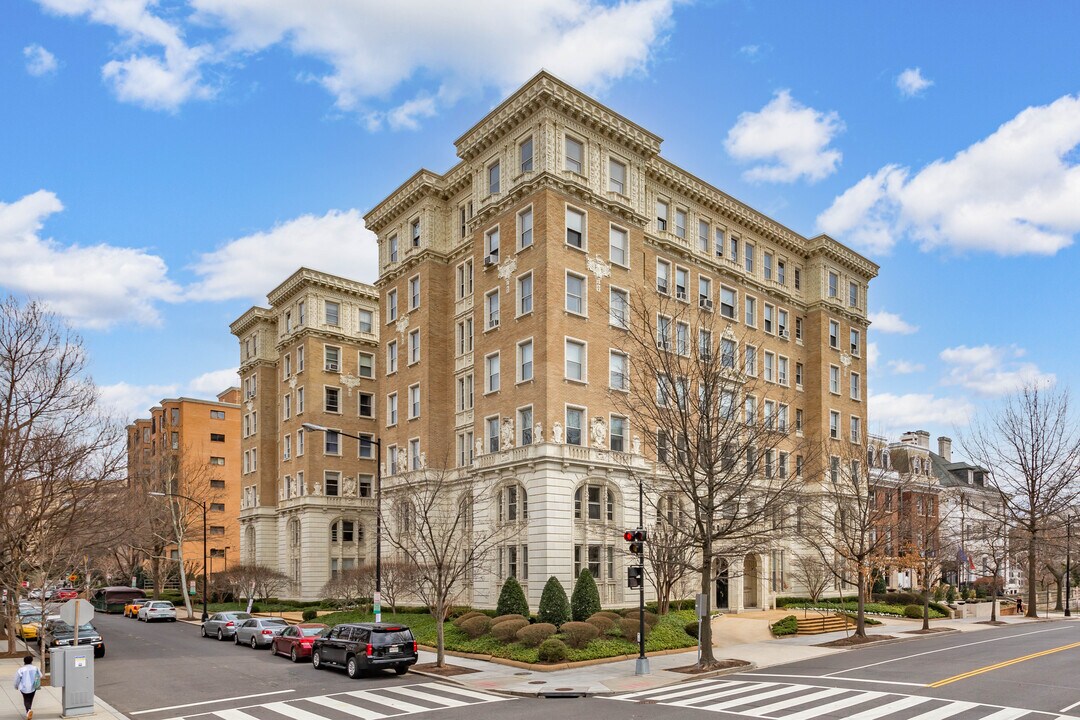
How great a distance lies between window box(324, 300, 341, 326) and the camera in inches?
2633

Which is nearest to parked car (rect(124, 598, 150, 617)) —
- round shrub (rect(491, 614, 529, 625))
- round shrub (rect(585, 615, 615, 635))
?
round shrub (rect(491, 614, 529, 625))

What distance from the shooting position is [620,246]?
45188 millimetres

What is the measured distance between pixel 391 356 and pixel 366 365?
1399cm

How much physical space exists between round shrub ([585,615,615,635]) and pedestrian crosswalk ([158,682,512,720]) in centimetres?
852

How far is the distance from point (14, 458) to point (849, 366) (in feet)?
171

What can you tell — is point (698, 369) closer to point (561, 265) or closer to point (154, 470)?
point (561, 265)

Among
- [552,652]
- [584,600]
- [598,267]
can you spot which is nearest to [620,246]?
[598,267]

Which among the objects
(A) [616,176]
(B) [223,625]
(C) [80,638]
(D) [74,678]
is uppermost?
(A) [616,176]

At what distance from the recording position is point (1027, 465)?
2143 inches

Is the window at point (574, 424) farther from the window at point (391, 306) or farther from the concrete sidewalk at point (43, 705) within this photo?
the concrete sidewalk at point (43, 705)

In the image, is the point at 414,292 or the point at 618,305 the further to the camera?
the point at 414,292

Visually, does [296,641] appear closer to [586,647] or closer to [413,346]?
[586,647]

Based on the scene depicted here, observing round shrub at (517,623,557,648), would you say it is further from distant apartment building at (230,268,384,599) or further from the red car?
distant apartment building at (230,268,384,599)

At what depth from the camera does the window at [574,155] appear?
43250 mm
